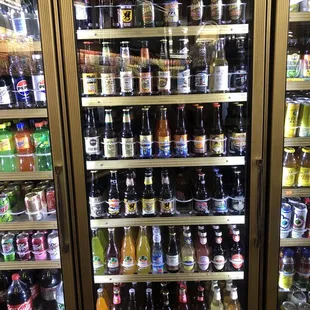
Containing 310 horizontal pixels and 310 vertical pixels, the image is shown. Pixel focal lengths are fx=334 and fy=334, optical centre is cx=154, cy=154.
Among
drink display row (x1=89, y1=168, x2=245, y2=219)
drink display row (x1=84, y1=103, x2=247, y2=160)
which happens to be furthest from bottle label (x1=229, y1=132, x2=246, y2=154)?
drink display row (x1=89, y1=168, x2=245, y2=219)

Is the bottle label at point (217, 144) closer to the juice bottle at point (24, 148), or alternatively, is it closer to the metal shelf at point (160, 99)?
the metal shelf at point (160, 99)

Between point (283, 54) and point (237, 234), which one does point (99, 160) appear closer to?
point (237, 234)

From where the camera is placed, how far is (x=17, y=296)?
5.41 ft

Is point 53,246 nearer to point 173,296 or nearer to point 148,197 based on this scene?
point 148,197

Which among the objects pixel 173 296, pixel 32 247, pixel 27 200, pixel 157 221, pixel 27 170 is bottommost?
pixel 173 296

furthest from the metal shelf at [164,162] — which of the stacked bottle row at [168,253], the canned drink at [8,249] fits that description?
the canned drink at [8,249]

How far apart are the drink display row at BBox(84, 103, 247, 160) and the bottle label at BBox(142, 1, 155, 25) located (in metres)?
0.39

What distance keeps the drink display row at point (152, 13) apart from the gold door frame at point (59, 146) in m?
0.18

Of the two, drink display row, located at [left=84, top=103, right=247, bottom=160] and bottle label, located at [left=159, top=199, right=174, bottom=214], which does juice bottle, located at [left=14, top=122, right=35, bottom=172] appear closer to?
drink display row, located at [left=84, top=103, right=247, bottom=160]

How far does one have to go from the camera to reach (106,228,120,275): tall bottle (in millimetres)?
1653

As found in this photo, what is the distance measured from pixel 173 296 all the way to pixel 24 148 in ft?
3.56

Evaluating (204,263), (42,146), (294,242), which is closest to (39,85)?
(42,146)

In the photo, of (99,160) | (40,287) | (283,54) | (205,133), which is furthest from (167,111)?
(40,287)

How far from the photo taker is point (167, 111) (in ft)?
5.49
